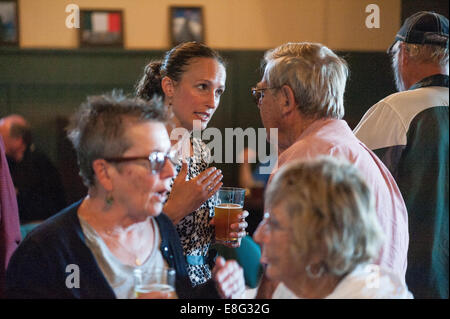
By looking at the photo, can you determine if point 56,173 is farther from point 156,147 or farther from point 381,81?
point 156,147

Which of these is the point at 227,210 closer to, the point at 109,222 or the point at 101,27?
the point at 109,222

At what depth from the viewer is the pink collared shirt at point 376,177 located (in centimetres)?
154

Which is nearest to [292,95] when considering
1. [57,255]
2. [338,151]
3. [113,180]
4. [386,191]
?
[338,151]

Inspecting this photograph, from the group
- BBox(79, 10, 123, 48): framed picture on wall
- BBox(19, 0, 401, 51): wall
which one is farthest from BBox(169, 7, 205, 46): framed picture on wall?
BBox(79, 10, 123, 48): framed picture on wall

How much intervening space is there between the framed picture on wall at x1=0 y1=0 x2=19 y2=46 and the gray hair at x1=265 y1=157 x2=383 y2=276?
14.1 feet

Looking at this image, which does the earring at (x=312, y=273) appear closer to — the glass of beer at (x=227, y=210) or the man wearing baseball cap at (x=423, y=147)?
the glass of beer at (x=227, y=210)

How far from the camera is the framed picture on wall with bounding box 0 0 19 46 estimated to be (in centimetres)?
474

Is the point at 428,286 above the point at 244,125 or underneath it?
underneath

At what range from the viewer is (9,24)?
4.83 m

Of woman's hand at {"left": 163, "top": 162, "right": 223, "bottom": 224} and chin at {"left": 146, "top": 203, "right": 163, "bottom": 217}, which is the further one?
woman's hand at {"left": 163, "top": 162, "right": 223, "bottom": 224}

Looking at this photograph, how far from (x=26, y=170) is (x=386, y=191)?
138 inches

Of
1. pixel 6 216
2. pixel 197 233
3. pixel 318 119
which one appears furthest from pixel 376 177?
pixel 6 216

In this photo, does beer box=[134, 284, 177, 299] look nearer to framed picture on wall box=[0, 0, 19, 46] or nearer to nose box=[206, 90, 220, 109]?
nose box=[206, 90, 220, 109]

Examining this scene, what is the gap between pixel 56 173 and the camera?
450cm
